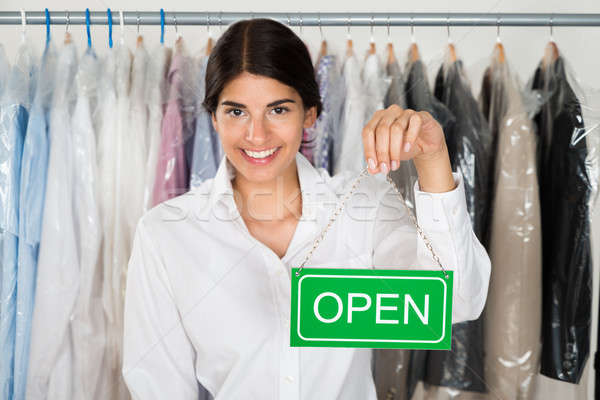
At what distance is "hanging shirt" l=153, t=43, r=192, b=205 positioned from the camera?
1.01m

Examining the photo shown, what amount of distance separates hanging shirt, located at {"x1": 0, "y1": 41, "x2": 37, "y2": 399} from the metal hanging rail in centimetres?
17

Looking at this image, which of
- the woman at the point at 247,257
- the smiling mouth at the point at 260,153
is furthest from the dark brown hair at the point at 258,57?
the smiling mouth at the point at 260,153

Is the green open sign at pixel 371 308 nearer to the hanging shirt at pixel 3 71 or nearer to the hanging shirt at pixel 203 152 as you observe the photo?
the hanging shirt at pixel 203 152

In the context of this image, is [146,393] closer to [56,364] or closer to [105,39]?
[56,364]

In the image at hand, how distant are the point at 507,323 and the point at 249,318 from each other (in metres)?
0.55

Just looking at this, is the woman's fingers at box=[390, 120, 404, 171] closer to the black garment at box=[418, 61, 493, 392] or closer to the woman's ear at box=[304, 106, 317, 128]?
the woman's ear at box=[304, 106, 317, 128]

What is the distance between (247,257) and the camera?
831mm

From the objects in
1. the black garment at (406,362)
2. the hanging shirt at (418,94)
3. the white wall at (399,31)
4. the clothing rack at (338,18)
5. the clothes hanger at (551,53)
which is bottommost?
the black garment at (406,362)

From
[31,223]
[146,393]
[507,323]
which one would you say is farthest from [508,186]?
[31,223]

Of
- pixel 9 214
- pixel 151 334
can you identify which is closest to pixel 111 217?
pixel 9 214

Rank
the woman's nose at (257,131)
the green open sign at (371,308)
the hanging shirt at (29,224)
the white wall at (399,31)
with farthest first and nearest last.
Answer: the white wall at (399,31) < the hanging shirt at (29,224) < the woman's nose at (257,131) < the green open sign at (371,308)

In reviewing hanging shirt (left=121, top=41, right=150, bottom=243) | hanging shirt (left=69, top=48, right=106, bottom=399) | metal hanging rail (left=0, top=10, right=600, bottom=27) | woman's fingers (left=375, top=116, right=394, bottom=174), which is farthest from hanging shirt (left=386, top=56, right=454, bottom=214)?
hanging shirt (left=69, top=48, right=106, bottom=399)

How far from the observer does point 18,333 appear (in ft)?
3.21

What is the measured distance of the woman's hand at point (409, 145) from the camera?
23.5 inches
